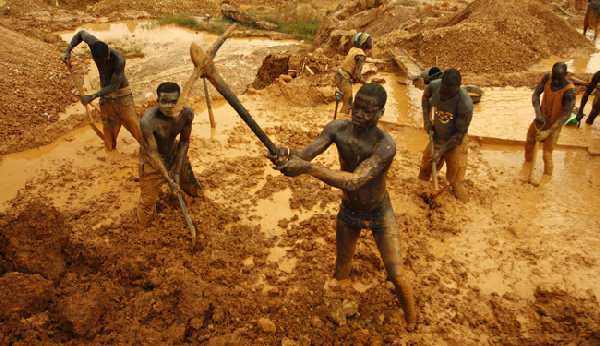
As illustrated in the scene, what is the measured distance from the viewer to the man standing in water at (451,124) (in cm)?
407

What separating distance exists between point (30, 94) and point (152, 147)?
226 inches

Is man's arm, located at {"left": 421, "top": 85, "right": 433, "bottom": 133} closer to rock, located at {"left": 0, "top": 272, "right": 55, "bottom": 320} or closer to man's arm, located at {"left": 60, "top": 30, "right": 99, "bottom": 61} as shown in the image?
rock, located at {"left": 0, "top": 272, "right": 55, "bottom": 320}

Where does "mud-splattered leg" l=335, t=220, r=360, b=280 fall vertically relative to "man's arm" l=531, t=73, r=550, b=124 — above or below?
below

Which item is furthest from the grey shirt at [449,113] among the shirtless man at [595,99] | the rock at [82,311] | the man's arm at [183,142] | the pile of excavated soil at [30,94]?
the pile of excavated soil at [30,94]

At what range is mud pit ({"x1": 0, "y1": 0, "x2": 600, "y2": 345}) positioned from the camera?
2.91 m

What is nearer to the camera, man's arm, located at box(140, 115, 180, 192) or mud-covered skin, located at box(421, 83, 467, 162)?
man's arm, located at box(140, 115, 180, 192)

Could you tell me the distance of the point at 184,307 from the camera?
9.66ft

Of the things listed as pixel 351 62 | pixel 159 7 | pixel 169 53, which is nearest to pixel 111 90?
pixel 351 62

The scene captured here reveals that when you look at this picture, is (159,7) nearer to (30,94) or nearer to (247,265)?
(30,94)

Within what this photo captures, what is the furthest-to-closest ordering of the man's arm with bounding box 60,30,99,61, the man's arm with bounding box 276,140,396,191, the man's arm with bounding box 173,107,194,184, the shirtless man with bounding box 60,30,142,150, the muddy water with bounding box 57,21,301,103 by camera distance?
1. the muddy water with bounding box 57,21,301,103
2. the man's arm with bounding box 60,30,99,61
3. the shirtless man with bounding box 60,30,142,150
4. the man's arm with bounding box 173,107,194,184
5. the man's arm with bounding box 276,140,396,191

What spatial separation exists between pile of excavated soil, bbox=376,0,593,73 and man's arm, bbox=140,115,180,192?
8009 millimetres

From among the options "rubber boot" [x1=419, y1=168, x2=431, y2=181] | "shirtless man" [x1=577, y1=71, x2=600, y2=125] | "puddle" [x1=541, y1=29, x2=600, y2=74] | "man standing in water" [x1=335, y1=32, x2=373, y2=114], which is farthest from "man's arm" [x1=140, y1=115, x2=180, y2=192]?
"puddle" [x1=541, y1=29, x2=600, y2=74]

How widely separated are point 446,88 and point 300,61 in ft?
20.1

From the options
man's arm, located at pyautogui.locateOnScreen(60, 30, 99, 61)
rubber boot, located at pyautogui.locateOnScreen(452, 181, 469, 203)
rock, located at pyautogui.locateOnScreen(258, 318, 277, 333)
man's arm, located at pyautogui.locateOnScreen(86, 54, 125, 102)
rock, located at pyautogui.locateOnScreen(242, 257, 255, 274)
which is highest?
man's arm, located at pyautogui.locateOnScreen(60, 30, 99, 61)
